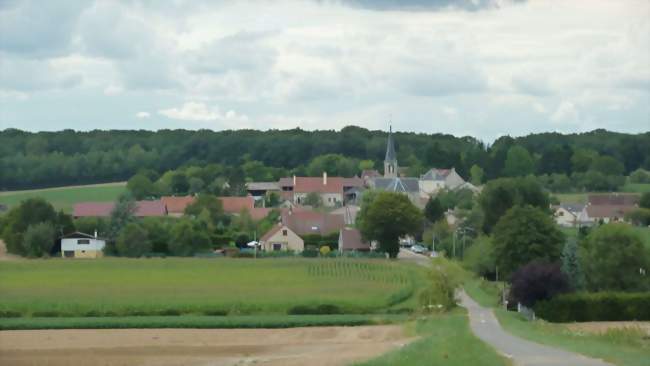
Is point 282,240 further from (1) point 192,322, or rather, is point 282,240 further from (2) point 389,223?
(1) point 192,322

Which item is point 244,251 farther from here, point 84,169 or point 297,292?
point 84,169

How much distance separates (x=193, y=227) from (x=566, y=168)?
96.0 metres

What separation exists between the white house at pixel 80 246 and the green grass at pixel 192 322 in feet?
136

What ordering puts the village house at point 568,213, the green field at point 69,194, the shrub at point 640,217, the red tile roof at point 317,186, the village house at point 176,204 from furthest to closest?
the red tile roof at point 317,186, the green field at point 69,194, the village house at point 176,204, the village house at point 568,213, the shrub at point 640,217

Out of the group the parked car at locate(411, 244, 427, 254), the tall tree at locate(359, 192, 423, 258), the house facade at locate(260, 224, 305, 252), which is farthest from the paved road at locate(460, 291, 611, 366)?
the house facade at locate(260, 224, 305, 252)

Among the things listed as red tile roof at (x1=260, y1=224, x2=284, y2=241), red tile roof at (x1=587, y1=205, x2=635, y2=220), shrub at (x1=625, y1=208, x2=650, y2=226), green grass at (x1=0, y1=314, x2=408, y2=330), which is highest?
red tile roof at (x1=587, y1=205, x2=635, y2=220)

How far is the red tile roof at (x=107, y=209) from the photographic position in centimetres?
11856

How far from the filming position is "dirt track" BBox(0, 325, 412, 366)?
3928cm

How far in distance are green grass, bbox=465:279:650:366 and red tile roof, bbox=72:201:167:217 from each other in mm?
68480

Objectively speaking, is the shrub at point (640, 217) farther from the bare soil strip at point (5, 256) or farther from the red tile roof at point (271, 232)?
the bare soil strip at point (5, 256)

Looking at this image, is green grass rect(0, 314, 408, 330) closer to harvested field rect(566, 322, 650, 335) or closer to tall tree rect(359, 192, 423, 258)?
harvested field rect(566, 322, 650, 335)

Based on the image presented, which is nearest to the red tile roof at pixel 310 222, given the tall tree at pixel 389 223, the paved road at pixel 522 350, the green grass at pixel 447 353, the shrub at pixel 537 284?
the tall tree at pixel 389 223

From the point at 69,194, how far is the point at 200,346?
116m

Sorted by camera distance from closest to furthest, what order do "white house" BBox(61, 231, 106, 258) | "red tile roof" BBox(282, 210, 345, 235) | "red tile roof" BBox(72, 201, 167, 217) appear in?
"white house" BBox(61, 231, 106, 258)
"red tile roof" BBox(282, 210, 345, 235)
"red tile roof" BBox(72, 201, 167, 217)
